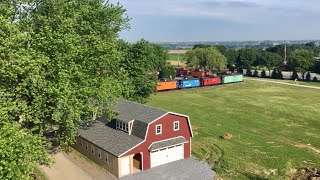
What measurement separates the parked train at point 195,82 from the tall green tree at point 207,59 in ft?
59.8

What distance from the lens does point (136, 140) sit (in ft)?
111

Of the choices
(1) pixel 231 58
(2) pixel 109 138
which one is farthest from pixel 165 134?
(1) pixel 231 58

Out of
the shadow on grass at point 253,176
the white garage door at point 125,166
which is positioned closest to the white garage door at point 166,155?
the white garage door at point 125,166

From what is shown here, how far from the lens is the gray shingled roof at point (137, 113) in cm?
3525

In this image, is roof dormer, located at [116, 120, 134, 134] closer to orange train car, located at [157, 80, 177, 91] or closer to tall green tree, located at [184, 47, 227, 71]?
orange train car, located at [157, 80, 177, 91]

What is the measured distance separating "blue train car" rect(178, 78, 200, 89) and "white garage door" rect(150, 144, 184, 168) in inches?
2119

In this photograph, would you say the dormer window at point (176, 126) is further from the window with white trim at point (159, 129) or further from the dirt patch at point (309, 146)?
the dirt patch at point (309, 146)

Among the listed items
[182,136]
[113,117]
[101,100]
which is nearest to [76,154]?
[113,117]

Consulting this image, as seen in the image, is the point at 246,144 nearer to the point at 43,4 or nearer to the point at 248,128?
the point at 248,128

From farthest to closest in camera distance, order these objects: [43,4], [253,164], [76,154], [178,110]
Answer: [178,110]
[76,154]
[253,164]
[43,4]

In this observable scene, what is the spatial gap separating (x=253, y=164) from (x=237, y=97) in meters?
43.6

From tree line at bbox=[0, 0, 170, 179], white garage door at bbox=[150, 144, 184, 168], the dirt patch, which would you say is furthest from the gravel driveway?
the dirt patch

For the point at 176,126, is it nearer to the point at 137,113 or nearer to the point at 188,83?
the point at 137,113

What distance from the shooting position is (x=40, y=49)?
1059 inches
